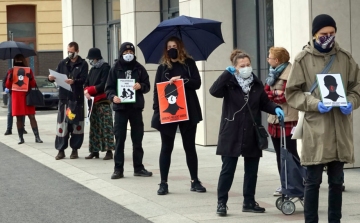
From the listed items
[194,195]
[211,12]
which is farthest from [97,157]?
[194,195]

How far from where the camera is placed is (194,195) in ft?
33.3

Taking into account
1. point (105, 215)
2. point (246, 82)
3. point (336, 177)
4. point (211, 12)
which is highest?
point (211, 12)

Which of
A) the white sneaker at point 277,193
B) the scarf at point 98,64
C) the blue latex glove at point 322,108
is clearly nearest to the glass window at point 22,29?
the scarf at point 98,64

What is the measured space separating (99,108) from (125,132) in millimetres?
2118

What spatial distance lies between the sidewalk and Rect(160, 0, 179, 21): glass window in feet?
11.1

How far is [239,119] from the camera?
28.7ft

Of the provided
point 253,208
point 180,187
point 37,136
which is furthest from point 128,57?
point 37,136

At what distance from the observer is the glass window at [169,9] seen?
59.8ft

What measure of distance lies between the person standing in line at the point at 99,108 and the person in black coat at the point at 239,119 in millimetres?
4694

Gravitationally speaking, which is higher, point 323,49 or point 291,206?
point 323,49

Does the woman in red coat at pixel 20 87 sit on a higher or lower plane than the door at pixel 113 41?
lower

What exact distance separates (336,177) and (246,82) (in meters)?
1.82

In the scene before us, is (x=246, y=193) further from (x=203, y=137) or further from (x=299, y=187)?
(x=203, y=137)

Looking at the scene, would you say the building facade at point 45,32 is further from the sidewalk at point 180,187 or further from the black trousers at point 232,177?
the black trousers at point 232,177
